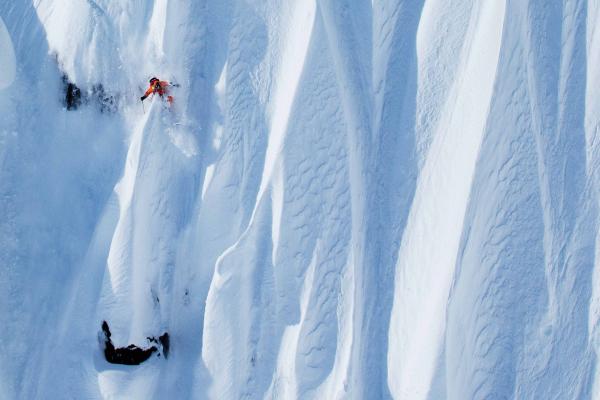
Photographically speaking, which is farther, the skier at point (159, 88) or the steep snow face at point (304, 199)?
the skier at point (159, 88)

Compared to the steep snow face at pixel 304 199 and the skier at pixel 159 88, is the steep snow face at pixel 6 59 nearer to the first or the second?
the steep snow face at pixel 304 199

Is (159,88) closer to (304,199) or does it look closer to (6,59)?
(6,59)

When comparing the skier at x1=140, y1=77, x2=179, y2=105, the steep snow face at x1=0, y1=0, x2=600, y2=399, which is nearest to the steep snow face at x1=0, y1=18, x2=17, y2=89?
the steep snow face at x1=0, y1=0, x2=600, y2=399

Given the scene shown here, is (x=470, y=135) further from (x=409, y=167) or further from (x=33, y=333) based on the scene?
(x=33, y=333)

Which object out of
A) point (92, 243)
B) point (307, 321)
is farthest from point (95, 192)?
point (307, 321)

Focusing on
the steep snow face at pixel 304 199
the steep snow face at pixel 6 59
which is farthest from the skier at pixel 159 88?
the steep snow face at pixel 6 59

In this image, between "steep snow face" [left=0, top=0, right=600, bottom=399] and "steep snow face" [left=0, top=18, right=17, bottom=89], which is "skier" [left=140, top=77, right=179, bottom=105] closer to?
"steep snow face" [left=0, top=0, right=600, bottom=399]
